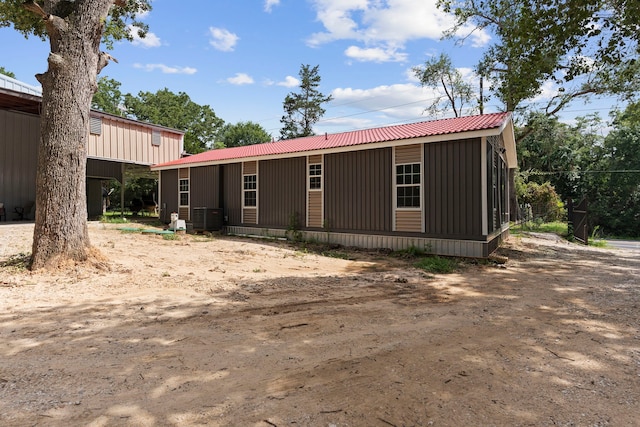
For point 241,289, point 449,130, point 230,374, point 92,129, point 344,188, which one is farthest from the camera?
point 92,129

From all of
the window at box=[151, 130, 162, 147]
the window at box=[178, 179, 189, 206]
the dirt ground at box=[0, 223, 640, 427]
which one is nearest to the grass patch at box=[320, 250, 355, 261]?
the dirt ground at box=[0, 223, 640, 427]

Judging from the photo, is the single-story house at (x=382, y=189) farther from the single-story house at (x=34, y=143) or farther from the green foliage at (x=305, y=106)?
the green foliage at (x=305, y=106)

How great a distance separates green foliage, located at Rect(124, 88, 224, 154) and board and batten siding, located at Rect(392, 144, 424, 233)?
122ft

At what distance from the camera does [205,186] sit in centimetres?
1518

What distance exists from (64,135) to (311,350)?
586 cm

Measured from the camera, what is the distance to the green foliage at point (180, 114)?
4447 cm

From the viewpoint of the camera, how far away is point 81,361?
303 cm

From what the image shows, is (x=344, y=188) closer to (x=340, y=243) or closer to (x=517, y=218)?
(x=340, y=243)

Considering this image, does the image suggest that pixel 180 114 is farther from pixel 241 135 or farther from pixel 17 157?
pixel 17 157

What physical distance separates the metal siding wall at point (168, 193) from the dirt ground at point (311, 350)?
1012 cm

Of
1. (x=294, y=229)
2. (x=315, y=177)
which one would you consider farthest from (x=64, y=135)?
(x=294, y=229)

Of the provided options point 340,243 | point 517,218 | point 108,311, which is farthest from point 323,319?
point 517,218

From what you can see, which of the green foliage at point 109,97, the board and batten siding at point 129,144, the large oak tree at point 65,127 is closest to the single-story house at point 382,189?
the board and batten siding at point 129,144

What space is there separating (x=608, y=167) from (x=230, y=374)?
36.3 metres
